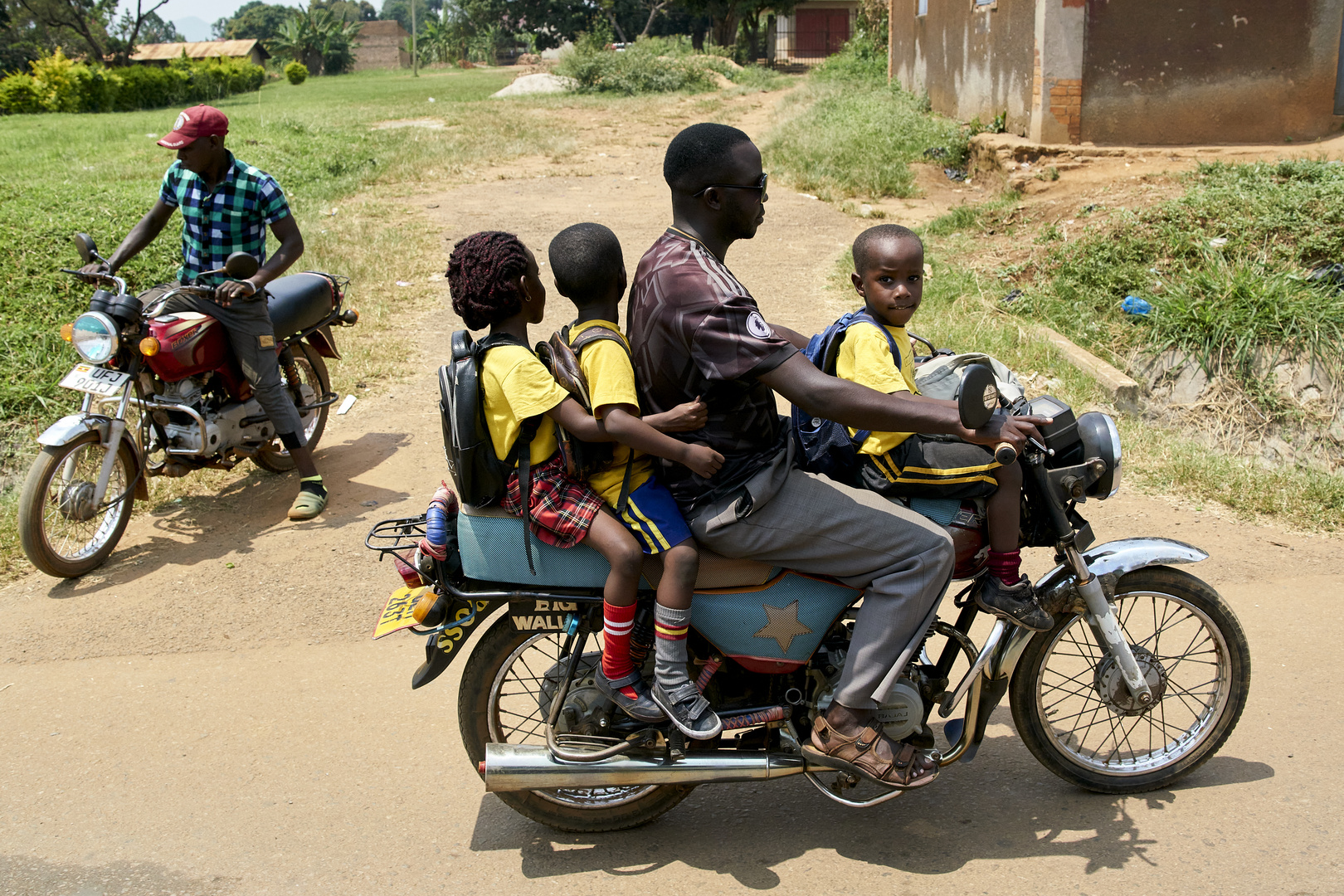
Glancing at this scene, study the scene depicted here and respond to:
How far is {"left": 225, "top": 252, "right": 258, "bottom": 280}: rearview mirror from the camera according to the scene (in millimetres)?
4738

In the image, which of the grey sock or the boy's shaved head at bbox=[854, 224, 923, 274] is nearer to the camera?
the grey sock

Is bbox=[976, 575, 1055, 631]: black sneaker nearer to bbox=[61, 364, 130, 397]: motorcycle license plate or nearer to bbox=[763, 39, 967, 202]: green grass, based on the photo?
bbox=[61, 364, 130, 397]: motorcycle license plate

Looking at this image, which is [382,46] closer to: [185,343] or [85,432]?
[185,343]

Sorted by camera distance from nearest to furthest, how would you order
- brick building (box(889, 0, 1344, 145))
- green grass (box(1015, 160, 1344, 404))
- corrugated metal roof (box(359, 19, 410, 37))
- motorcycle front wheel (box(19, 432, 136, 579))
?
motorcycle front wheel (box(19, 432, 136, 579))
green grass (box(1015, 160, 1344, 404))
brick building (box(889, 0, 1344, 145))
corrugated metal roof (box(359, 19, 410, 37))

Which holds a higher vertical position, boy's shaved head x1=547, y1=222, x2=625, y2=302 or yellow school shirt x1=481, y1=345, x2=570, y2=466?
boy's shaved head x1=547, y1=222, x2=625, y2=302

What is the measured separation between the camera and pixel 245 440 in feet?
18.2

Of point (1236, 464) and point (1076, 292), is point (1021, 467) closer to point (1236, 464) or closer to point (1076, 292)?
point (1236, 464)

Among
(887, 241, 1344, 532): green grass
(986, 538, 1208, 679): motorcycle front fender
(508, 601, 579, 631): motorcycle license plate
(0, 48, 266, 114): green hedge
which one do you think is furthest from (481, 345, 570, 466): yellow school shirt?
(0, 48, 266, 114): green hedge

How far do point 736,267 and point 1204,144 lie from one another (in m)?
5.50

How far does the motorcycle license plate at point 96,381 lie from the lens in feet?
16.2

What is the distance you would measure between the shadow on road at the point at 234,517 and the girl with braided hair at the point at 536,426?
114 inches

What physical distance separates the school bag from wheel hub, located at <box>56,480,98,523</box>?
10.6 ft

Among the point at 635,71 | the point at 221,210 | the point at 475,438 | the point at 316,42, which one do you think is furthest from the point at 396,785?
the point at 316,42

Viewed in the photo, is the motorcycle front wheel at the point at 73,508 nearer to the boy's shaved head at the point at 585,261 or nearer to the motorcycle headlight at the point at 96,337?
the motorcycle headlight at the point at 96,337
